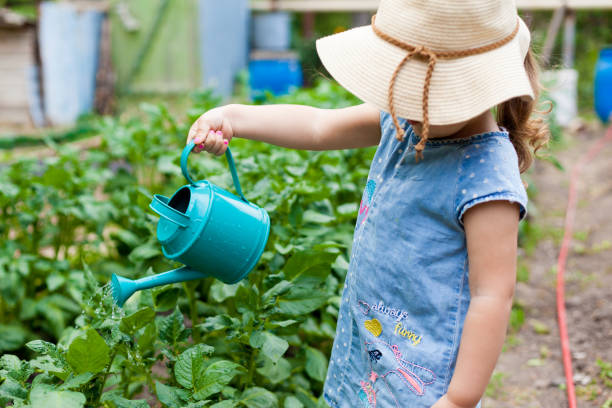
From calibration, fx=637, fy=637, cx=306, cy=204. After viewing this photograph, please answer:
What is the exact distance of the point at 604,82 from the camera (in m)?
7.57

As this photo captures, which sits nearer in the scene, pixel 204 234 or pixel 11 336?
pixel 204 234

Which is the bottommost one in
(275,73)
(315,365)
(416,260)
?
(275,73)

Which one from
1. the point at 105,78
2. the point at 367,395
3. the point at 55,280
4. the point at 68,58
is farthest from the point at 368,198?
the point at 105,78

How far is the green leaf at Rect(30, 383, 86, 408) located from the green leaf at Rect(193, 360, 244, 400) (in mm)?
251

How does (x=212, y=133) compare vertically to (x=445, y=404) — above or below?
above

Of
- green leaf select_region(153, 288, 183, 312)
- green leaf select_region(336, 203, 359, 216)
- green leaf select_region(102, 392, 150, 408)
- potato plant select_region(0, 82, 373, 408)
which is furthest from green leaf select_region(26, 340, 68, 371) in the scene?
green leaf select_region(336, 203, 359, 216)

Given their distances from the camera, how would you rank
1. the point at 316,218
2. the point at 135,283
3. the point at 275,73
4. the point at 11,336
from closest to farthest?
the point at 135,283 → the point at 316,218 → the point at 11,336 → the point at 275,73

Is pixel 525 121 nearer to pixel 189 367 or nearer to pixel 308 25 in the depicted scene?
pixel 189 367

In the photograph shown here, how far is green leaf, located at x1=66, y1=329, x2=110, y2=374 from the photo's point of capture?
1264mm

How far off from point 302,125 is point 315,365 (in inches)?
29.8

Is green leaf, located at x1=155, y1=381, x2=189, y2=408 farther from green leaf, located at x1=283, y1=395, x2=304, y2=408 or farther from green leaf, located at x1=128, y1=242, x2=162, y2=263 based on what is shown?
green leaf, located at x1=128, y1=242, x2=162, y2=263

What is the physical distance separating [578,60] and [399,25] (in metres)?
11.5

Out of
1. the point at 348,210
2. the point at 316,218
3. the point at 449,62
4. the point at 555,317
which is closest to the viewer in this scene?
the point at 449,62

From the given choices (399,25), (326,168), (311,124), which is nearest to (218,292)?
(311,124)
